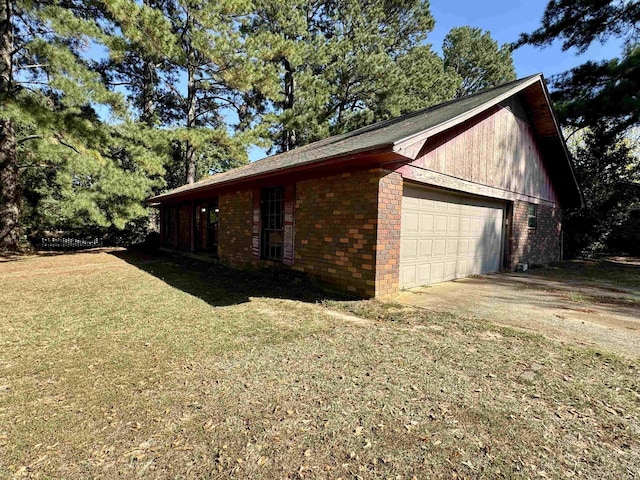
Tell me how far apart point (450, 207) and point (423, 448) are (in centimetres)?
618

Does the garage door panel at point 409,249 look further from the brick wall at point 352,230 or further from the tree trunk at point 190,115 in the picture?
the tree trunk at point 190,115

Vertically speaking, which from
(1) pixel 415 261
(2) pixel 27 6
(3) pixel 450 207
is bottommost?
(1) pixel 415 261

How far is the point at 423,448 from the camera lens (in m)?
1.92

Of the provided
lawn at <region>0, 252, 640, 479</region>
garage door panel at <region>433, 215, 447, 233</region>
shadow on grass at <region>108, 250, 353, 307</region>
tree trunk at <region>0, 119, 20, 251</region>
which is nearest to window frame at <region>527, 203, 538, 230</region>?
garage door panel at <region>433, 215, 447, 233</region>

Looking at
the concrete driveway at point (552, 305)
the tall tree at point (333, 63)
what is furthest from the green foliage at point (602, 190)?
the tall tree at point (333, 63)

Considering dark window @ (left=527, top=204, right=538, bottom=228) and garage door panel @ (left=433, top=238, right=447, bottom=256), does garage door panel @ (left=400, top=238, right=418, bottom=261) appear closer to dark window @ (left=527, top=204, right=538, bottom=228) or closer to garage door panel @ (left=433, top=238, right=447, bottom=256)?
garage door panel @ (left=433, top=238, right=447, bottom=256)

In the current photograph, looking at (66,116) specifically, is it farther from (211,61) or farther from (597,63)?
(597,63)

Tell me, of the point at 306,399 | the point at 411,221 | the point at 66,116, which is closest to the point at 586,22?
the point at 411,221

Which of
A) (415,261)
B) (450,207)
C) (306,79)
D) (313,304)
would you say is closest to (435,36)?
(306,79)

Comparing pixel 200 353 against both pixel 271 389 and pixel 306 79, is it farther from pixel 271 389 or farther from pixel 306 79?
pixel 306 79

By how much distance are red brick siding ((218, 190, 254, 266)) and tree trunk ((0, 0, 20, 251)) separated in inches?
368

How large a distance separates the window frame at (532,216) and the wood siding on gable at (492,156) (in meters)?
0.33

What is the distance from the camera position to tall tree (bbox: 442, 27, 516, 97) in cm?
2420

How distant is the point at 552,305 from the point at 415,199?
9.68 ft
